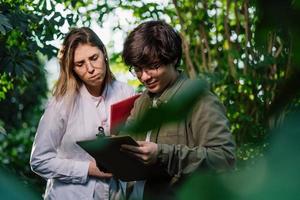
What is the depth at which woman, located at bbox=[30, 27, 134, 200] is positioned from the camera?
2.82 metres

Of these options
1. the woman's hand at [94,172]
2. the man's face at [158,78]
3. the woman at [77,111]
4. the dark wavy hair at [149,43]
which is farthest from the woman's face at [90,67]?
the man's face at [158,78]

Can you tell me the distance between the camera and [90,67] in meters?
2.90

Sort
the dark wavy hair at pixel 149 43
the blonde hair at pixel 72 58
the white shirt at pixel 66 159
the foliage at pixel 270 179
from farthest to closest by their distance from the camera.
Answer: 1. the blonde hair at pixel 72 58
2. the white shirt at pixel 66 159
3. the dark wavy hair at pixel 149 43
4. the foliage at pixel 270 179

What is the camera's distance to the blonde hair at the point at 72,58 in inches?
115

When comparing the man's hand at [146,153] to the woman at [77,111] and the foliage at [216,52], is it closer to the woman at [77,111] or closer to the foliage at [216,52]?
the foliage at [216,52]

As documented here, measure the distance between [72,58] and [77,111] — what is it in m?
0.27

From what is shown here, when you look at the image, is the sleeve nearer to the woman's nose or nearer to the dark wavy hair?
the woman's nose

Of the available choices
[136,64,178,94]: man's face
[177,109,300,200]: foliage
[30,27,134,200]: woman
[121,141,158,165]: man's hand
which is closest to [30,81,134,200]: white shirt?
[30,27,134,200]: woman

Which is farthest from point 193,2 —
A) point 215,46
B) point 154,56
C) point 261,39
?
point 261,39

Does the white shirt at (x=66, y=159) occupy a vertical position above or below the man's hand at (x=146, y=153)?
below

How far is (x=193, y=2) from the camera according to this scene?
644 centimetres

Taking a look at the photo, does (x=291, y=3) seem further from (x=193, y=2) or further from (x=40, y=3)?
(x=193, y=2)

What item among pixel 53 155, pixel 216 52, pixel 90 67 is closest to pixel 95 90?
pixel 90 67

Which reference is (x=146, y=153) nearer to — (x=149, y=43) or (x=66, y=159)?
(x=149, y=43)
